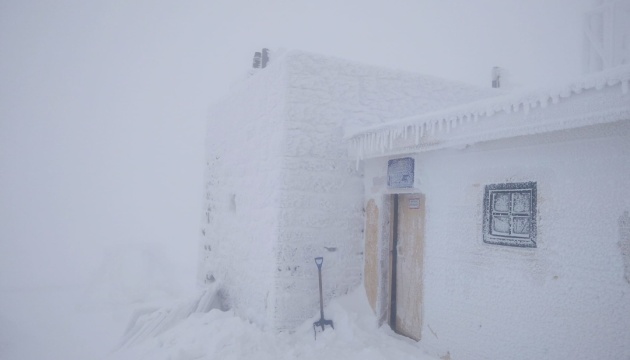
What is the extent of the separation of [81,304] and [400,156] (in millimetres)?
14802

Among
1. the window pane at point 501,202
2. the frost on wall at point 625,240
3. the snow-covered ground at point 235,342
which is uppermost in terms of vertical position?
the window pane at point 501,202

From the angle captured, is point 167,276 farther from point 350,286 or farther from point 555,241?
point 555,241

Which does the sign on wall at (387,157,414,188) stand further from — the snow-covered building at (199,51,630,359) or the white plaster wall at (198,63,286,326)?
the white plaster wall at (198,63,286,326)

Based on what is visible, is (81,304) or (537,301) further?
(81,304)

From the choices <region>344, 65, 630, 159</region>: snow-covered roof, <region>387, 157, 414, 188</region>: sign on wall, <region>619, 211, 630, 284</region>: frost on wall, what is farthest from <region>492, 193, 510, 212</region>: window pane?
<region>387, 157, 414, 188</region>: sign on wall

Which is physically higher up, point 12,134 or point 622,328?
point 12,134

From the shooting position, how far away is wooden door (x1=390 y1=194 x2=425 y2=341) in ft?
17.2

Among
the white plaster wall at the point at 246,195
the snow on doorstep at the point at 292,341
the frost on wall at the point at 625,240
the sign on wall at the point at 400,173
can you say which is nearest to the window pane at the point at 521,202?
the frost on wall at the point at 625,240

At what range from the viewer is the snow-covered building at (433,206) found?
10.9ft

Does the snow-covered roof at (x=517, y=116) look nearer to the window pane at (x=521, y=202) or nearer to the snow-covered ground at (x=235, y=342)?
the window pane at (x=521, y=202)

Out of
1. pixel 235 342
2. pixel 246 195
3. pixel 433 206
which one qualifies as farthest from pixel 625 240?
pixel 246 195

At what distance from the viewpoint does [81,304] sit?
14.8 meters

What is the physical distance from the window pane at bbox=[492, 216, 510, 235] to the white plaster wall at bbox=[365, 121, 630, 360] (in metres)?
0.16

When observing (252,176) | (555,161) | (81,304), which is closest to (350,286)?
(252,176)
